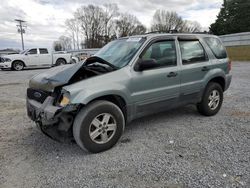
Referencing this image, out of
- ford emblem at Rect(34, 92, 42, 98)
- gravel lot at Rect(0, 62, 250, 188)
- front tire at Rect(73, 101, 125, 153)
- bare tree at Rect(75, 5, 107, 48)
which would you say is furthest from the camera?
bare tree at Rect(75, 5, 107, 48)

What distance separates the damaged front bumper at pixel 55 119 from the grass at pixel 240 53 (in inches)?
852

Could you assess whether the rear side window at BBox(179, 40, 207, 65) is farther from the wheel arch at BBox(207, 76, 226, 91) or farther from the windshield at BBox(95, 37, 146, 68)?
the windshield at BBox(95, 37, 146, 68)

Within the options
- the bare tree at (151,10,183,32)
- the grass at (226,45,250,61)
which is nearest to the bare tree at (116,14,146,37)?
the bare tree at (151,10,183,32)

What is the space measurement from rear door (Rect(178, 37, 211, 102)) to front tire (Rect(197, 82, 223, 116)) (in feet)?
0.75

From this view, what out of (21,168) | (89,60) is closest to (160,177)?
(21,168)

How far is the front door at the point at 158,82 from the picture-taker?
3.81m

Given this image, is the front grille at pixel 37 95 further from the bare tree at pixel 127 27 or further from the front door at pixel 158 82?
the bare tree at pixel 127 27

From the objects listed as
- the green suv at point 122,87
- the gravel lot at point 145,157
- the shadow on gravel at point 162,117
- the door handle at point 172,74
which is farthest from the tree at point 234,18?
the gravel lot at point 145,157

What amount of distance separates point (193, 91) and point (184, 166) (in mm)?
1956

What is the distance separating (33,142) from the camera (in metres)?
3.93

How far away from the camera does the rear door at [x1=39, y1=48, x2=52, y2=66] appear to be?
712 inches

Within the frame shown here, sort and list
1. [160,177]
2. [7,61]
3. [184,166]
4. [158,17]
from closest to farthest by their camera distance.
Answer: [160,177], [184,166], [7,61], [158,17]

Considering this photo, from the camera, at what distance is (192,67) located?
452cm

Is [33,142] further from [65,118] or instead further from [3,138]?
[65,118]
